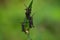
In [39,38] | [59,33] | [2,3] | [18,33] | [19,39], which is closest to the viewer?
[39,38]

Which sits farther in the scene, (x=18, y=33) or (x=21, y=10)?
(x=21, y=10)

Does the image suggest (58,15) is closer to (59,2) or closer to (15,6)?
(59,2)

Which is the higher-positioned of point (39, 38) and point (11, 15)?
point (39, 38)

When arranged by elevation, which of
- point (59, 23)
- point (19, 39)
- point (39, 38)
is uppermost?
point (39, 38)

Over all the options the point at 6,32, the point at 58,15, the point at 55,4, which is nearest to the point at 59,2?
the point at 55,4

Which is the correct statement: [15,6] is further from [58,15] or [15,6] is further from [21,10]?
[58,15]

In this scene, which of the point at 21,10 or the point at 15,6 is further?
the point at 15,6

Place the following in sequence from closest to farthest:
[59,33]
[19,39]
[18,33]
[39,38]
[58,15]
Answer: [39,38] → [19,39] → [18,33] → [59,33] → [58,15]

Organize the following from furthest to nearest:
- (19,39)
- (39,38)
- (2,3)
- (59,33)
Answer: (2,3) < (59,33) < (19,39) < (39,38)

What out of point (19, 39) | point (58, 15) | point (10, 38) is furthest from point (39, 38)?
point (58, 15)
